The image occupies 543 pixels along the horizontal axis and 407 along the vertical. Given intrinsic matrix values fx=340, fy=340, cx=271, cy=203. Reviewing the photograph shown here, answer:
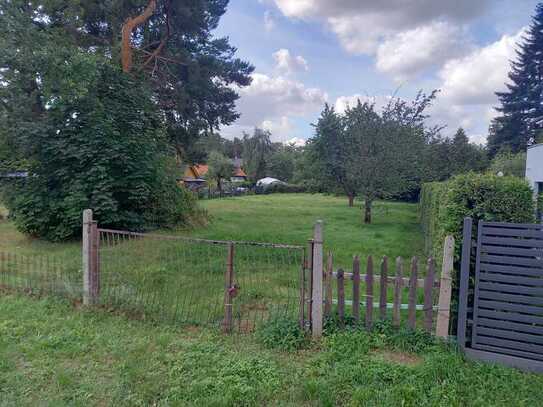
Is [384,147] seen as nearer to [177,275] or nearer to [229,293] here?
[177,275]

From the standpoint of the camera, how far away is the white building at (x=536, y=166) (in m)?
9.30

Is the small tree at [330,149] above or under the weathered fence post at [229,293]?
above

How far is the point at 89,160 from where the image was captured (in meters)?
8.78

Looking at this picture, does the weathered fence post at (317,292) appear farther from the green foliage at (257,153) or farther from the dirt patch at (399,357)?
the green foliage at (257,153)

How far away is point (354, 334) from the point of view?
139 inches

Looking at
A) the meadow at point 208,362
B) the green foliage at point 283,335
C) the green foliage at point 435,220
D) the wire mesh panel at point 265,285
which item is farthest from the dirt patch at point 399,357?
the green foliage at point 435,220

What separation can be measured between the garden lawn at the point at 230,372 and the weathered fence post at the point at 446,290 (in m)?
0.19

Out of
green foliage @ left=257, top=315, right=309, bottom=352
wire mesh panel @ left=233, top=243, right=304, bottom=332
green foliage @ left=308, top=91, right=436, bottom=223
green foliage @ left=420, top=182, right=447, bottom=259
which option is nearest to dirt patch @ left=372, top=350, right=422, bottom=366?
green foliage @ left=257, top=315, right=309, bottom=352

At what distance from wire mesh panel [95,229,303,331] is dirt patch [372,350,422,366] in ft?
4.29

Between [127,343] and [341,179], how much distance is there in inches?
651

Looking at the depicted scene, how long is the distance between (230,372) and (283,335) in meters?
0.80

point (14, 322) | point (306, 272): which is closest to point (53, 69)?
point (14, 322)

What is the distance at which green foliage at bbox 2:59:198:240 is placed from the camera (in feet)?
28.0

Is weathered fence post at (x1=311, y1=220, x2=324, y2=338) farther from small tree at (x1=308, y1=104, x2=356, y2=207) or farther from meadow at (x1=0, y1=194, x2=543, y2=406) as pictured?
small tree at (x1=308, y1=104, x2=356, y2=207)
